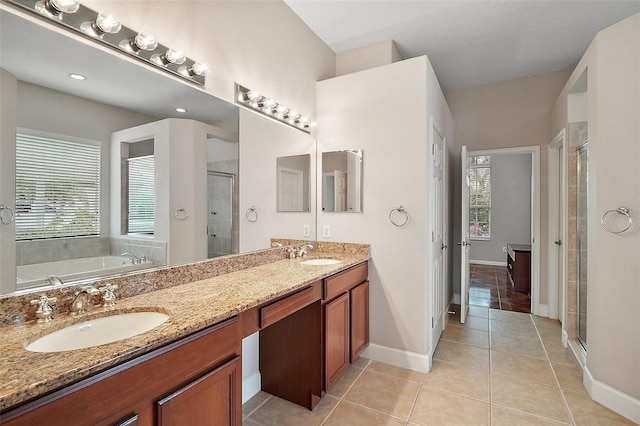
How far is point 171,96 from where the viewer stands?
5.47 feet

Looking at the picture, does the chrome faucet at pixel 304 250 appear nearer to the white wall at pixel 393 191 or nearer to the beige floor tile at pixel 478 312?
the white wall at pixel 393 191

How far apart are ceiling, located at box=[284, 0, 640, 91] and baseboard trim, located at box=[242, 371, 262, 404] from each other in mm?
2876

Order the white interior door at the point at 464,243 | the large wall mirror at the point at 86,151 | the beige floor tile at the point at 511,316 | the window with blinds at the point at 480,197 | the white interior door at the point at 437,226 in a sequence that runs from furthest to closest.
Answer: the window with blinds at the point at 480,197 → the beige floor tile at the point at 511,316 → the white interior door at the point at 464,243 → the white interior door at the point at 437,226 → the large wall mirror at the point at 86,151

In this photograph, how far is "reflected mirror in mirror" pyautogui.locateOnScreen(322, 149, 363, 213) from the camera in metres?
2.74

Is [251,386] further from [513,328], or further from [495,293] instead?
[495,293]

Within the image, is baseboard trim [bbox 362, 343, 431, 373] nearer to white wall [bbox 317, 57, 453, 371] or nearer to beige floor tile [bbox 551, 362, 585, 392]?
white wall [bbox 317, 57, 453, 371]

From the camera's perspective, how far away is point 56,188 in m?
1.23

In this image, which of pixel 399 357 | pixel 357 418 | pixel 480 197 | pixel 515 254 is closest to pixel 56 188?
pixel 357 418

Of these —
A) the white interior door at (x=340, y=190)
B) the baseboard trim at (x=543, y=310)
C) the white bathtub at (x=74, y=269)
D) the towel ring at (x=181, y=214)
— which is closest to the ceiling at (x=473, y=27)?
the white interior door at (x=340, y=190)

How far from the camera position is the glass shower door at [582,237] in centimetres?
268

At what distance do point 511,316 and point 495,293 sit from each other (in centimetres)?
108

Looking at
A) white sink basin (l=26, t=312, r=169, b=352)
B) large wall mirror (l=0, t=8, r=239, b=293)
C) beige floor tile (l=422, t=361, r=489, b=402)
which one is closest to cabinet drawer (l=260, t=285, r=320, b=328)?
white sink basin (l=26, t=312, r=169, b=352)

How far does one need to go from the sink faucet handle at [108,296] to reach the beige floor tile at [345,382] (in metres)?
1.57

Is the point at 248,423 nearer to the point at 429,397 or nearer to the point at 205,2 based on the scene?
the point at 429,397
